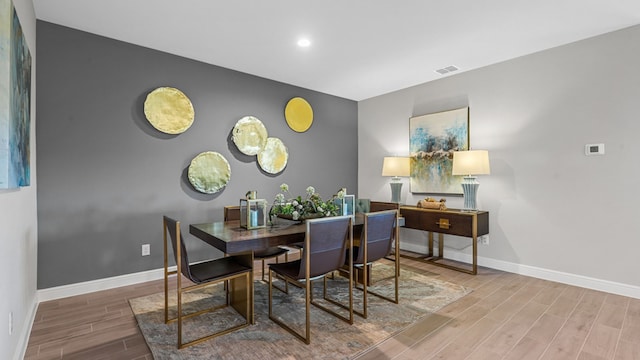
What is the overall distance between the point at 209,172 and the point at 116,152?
3.23ft

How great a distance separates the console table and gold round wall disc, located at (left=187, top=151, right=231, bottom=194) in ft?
7.90

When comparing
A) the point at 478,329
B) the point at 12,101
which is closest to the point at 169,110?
the point at 12,101

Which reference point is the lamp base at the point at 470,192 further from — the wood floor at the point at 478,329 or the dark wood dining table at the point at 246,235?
the dark wood dining table at the point at 246,235

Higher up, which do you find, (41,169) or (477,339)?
(41,169)

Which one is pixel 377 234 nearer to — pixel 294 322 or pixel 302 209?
pixel 302 209

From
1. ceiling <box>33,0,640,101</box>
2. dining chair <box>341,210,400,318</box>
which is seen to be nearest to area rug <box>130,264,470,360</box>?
dining chair <box>341,210,400,318</box>

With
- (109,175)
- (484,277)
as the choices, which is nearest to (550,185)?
(484,277)

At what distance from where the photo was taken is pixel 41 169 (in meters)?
2.86

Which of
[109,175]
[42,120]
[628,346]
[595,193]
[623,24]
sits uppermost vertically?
→ [623,24]

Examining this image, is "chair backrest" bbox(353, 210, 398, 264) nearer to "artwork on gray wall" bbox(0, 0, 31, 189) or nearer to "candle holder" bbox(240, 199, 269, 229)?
"candle holder" bbox(240, 199, 269, 229)

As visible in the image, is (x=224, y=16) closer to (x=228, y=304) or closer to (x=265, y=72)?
(x=265, y=72)

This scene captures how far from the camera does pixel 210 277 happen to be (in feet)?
7.16

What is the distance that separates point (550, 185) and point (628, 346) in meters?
1.77

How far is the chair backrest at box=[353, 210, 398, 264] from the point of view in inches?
99.5
